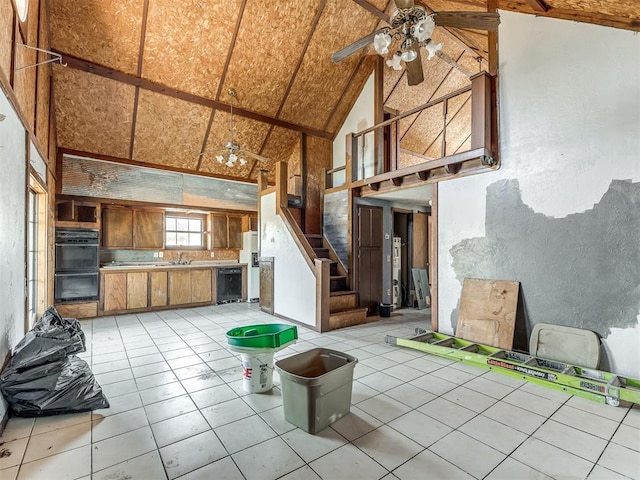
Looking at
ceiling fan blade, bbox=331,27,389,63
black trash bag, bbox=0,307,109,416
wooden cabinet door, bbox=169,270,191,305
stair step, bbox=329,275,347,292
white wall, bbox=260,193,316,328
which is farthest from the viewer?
wooden cabinet door, bbox=169,270,191,305

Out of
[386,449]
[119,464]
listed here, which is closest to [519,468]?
[386,449]

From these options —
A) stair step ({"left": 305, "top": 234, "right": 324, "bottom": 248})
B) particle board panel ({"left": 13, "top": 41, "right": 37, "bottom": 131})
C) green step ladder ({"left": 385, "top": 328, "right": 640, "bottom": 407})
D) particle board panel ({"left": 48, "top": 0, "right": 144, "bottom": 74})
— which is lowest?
green step ladder ({"left": 385, "top": 328, "right": 640, "bottom": 407})

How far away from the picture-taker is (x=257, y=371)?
2.77 m

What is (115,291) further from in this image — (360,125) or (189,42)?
(360,125)

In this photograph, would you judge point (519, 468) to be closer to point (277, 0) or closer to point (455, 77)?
point (277, 0)

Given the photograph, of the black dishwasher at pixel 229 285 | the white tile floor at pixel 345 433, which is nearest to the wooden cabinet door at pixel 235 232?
the black dishwasher at pixel 229 285

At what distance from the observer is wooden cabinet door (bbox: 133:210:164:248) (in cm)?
695

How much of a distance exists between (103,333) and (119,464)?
3.63 m

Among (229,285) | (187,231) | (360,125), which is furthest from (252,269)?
(360,125)

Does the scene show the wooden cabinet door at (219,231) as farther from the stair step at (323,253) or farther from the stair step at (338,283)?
the stair step at (338,283)

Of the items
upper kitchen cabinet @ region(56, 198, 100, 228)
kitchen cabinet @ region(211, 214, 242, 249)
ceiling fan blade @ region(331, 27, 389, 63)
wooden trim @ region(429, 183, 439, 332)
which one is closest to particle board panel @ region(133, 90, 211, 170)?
upper kitchen cabinet @ region(56, 198, 100, 228)

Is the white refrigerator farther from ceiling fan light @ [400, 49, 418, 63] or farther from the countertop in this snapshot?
ceiling fan light @ [400, 49, 418, 63]

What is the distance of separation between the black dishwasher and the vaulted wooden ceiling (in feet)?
7.71

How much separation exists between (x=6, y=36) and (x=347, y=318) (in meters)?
5.01
